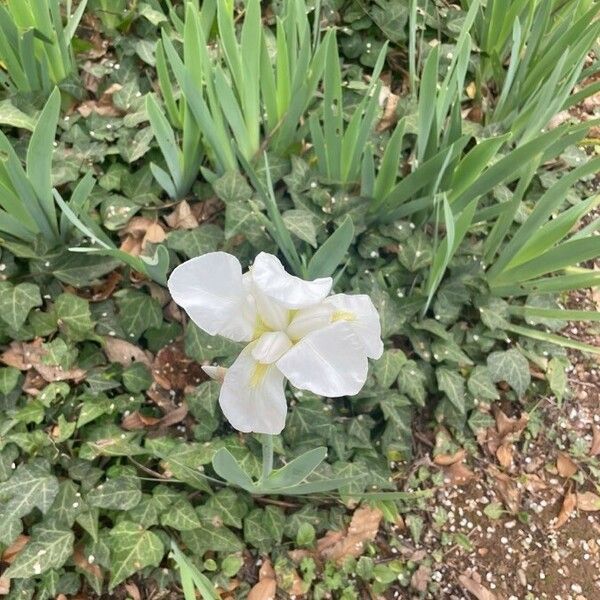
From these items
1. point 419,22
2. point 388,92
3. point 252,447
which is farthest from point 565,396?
point 419,22

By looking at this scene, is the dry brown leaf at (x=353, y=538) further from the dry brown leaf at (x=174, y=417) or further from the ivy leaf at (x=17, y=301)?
the ivy leaf at (x=17, y=301)

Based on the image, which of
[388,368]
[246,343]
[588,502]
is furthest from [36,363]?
[588,502]

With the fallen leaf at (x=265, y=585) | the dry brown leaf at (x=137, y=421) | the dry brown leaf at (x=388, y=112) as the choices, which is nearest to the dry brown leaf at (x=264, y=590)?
the fallen leaf at (x=265, y=585)

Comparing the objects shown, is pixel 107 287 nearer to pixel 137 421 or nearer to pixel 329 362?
pixel 137 421

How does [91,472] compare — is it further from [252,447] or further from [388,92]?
[388,92]

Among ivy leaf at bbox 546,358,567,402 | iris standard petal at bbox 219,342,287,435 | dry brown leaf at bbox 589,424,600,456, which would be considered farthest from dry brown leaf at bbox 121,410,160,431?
dry brown leaf at bbox 589,424,600,456

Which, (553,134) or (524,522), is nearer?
(553,134)
